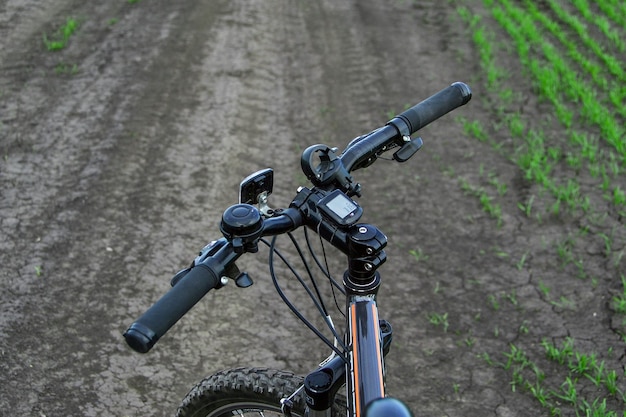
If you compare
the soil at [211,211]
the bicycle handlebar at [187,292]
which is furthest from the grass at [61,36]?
the bicycle handlebar at [187,292]

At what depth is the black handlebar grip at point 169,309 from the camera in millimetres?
1605

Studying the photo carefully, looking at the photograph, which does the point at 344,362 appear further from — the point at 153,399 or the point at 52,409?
the point at 52,409

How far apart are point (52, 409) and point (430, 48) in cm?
652

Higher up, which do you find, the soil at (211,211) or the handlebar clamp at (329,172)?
the handlebar clamp at (329,172)

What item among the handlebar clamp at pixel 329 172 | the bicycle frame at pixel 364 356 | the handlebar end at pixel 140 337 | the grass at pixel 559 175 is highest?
the handlebar clamp at pixel 329 172

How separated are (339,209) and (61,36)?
23.3 feet

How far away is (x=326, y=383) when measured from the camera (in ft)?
7.32

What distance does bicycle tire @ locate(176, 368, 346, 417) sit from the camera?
248 cm

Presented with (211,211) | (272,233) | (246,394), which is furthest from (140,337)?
(211,211)

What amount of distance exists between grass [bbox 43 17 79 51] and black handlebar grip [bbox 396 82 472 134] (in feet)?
20.7

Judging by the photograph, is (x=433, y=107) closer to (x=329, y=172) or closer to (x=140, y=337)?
(x=329, y=172)

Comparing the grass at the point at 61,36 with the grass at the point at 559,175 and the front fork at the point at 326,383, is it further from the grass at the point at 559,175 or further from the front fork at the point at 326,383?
the front fork at the point at 326,383

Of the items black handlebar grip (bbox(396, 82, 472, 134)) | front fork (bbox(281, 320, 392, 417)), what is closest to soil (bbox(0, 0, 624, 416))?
front fork (bbox(281, 320, 392, 417))

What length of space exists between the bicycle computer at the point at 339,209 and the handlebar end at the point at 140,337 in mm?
601
